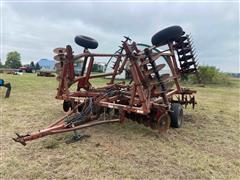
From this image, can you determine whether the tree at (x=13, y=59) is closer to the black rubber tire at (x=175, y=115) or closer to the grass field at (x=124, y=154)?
the grass field at (x=124, y=154)

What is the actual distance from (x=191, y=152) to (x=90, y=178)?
1.58m

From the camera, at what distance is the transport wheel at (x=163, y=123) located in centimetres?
403

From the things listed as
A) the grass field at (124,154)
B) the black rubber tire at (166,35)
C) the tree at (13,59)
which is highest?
the tree at (13,59)

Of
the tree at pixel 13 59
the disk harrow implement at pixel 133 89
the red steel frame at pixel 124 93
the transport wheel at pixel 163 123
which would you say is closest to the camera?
the red steel frame at pixel 124 93

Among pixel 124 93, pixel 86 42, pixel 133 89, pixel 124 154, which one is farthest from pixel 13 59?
pixel 124 154

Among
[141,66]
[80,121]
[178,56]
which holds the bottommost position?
[80,121]

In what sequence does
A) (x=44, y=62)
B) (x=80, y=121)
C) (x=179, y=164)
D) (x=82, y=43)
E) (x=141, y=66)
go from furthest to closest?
(x=44, y=62), (x=82, y=43), (x=141, y=66), (x=80, y=121), (x=179, y=164)

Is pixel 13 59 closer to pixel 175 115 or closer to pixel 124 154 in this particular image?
pixel 175 115

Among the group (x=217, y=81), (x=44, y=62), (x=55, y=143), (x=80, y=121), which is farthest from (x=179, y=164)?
(x=44, y=62)

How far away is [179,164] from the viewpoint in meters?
3.09

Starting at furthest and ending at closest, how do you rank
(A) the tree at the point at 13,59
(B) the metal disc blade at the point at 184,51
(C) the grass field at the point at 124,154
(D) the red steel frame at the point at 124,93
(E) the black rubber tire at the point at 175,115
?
(A) the tree at the point at 13,59 < (B) the metal disc blade at the point at 184,51 < (E) the black rubber tire at the point at 175,115 < (D) the red steel frame at the point at 124,93 < (C) the grass field at the point at 124,154

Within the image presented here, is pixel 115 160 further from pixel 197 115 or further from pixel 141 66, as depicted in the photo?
pixel 197 115

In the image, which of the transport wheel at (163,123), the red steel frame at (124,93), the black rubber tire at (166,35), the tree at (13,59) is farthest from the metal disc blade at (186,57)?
the tree at (13,59)

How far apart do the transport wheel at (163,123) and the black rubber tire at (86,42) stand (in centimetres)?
230
